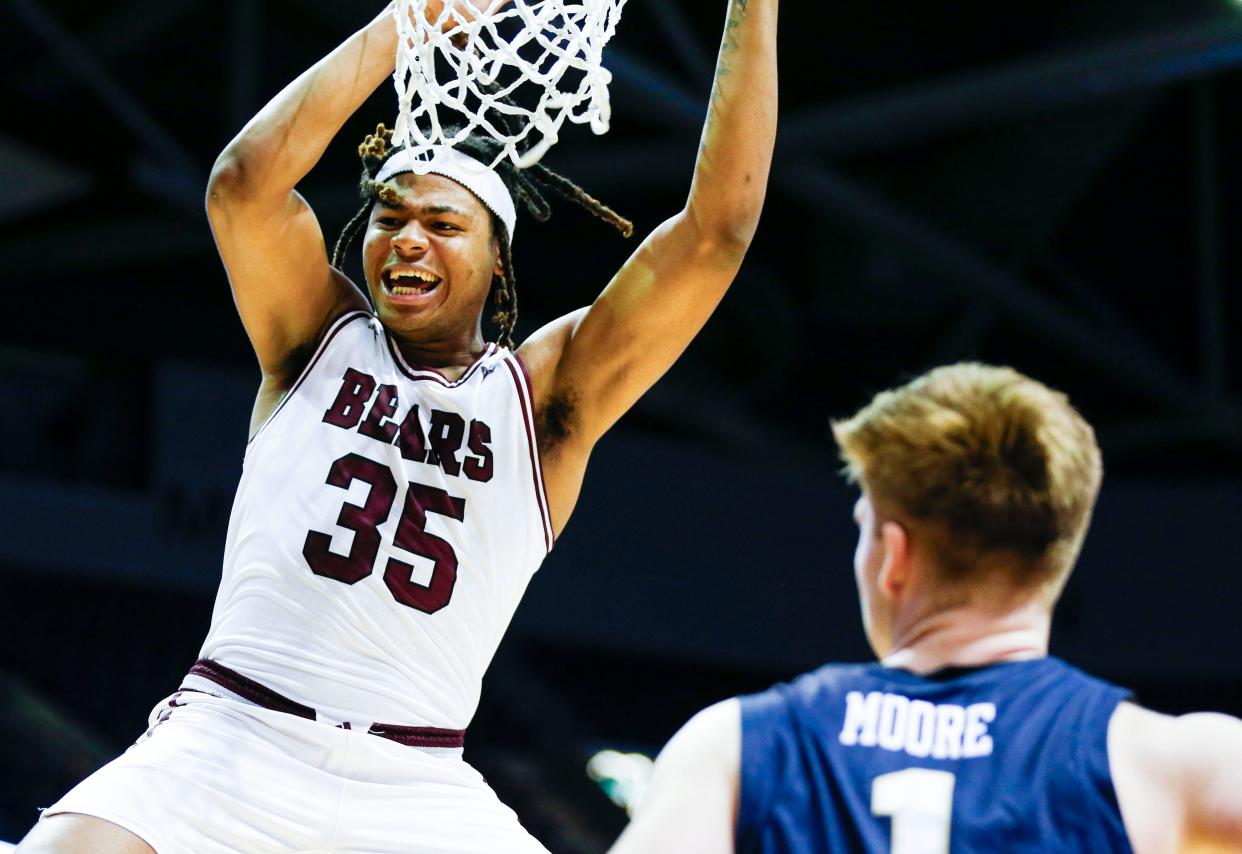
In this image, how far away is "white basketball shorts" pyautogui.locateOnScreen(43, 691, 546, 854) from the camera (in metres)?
2.93

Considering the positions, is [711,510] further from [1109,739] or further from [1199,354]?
[1109,739]

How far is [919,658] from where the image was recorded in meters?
1.96

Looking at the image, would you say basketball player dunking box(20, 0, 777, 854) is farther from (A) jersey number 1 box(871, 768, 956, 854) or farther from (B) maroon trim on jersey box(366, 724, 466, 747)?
(A) jersey number 1 box(871, 768, 956, 854)

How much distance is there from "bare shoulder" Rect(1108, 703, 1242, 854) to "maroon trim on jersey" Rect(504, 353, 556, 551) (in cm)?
180

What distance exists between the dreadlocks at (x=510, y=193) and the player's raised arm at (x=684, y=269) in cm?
19

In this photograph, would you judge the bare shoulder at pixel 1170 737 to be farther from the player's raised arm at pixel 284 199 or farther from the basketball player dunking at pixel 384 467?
the player's raised arm at pixel 284 199

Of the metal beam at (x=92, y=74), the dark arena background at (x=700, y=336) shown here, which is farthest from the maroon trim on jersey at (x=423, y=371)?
the metal beam at (x=92, y=74)

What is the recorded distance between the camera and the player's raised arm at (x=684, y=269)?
3.45 meters

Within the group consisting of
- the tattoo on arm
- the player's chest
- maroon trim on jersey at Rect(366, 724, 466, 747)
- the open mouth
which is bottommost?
maroon trim on jersey at Rect(366, 724, 466, 747)

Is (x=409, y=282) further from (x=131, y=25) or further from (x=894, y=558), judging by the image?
(x=131, y=25)

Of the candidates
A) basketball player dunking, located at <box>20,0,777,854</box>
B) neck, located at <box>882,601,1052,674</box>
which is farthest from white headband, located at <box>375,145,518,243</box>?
neck, located at <box>882,601,1052,674</box>

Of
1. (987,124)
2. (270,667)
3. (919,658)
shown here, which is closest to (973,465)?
(919,658)

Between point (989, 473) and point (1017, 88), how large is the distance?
6660 mm

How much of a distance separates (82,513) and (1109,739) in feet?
→ 31.4
